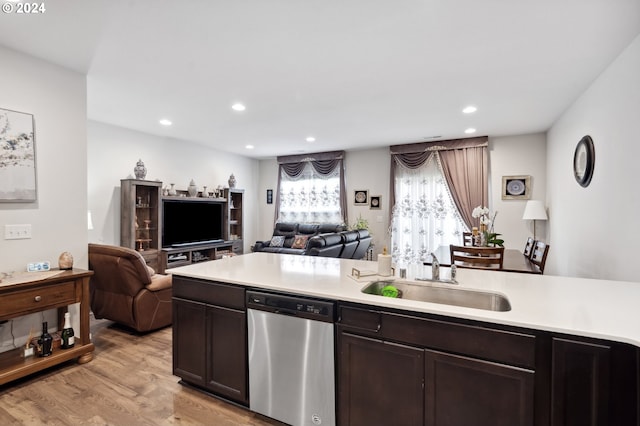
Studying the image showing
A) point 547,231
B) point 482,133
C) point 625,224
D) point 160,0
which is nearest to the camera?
point 160,0

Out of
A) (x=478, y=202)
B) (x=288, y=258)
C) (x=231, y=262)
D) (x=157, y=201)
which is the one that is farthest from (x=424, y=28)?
(x=157, y=201)

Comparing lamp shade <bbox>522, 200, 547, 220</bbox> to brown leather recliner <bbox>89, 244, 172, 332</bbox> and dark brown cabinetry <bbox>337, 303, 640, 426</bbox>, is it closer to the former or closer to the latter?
dark brown cabinetry <bbox>337, 303, 640, 426</bbox>

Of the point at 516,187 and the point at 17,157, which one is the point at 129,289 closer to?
the point at 17,157

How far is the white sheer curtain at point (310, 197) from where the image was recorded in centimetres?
723

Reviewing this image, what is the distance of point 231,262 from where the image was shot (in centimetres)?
271

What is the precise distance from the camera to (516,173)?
550cm

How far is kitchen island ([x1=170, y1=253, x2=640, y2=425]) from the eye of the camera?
1248mm

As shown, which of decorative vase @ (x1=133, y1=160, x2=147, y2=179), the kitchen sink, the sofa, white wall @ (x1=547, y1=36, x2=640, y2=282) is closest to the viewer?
the kitchen sink

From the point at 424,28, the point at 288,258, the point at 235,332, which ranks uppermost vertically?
the point at 424,28

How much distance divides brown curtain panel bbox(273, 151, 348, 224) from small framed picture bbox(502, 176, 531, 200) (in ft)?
10.3

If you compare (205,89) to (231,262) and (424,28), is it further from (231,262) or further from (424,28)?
(424,28)

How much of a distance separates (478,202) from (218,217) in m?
5.29

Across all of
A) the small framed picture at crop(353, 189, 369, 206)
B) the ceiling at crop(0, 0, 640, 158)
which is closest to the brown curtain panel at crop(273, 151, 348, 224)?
the small framed picture at crop(353, 189, 369, 206)

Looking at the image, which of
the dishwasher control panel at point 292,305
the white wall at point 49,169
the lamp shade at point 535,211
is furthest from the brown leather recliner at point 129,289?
the lamp shade at point 535,211
